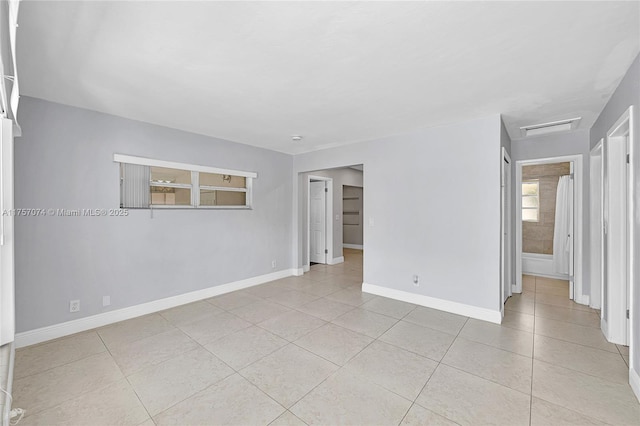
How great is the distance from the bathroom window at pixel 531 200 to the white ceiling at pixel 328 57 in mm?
3234

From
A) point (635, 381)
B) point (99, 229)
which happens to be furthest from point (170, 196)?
point (635, 381)

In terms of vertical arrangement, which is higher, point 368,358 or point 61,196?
point 61,196

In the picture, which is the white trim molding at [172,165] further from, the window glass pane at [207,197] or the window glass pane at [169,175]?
the window glass pane at [207,197]

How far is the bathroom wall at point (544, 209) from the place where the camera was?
584 centimetres

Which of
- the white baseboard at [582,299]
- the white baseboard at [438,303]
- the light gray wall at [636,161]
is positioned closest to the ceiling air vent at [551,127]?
the light gray wall at [636,161]

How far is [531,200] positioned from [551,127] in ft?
10.1

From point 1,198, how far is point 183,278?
2.67m

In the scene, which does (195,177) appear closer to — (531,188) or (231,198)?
(231,198)

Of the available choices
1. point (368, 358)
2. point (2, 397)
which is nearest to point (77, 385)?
point (2, 397)

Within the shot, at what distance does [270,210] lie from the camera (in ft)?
17.0

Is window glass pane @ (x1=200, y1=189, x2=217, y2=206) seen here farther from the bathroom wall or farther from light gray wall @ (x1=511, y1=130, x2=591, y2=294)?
the bathroom wall

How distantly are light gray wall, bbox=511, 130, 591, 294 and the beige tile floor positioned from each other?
85 cm

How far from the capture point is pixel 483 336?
2.95 meters

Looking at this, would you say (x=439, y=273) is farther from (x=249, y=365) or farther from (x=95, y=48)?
(x=95, y=48)
